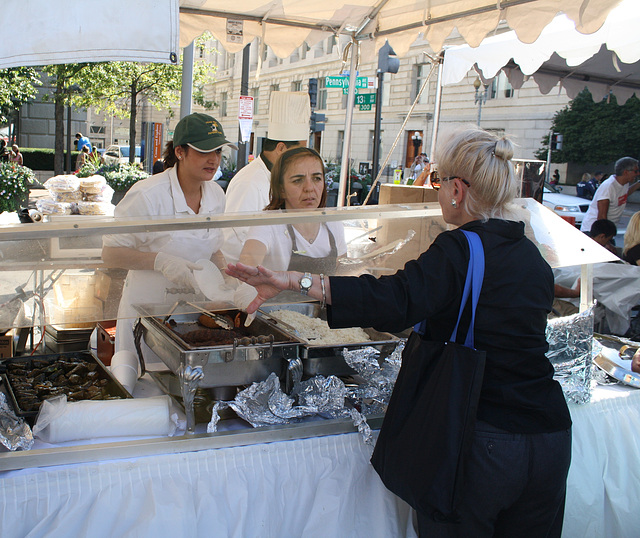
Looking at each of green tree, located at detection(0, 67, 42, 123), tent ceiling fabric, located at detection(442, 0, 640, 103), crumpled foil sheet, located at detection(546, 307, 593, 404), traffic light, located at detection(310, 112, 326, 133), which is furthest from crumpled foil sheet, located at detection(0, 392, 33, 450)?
green tree, located at detection(0, 67, 42, 123)

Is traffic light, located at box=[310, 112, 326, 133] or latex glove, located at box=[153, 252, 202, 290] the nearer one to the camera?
latex glove, located at box=[153, 252, 202, 290]

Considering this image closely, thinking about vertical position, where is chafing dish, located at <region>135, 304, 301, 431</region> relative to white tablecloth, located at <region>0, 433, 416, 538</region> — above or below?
above

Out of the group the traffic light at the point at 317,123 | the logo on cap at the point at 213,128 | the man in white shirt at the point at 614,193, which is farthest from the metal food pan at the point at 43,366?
the traffic light at the point at 317,123

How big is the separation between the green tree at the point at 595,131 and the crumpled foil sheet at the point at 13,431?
23523 millimetres

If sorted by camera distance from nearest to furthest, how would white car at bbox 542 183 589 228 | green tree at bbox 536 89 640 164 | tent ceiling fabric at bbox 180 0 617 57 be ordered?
1. tent ceiling fabric at bbox 180 0 617 57
2. white car at bbox 542 183 589 228
3. green tree at bbox 536 89 640 164

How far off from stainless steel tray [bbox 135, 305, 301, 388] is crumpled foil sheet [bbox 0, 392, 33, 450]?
0.45 m

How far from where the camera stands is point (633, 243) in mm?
4664

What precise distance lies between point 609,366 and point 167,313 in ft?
6.33

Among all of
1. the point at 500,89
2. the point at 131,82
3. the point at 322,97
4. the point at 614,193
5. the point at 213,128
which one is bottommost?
the point at 614,193

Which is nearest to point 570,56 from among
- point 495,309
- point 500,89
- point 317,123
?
point 495,309

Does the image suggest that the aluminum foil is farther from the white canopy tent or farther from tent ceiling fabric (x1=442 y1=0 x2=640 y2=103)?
tent ceiling fabric (x1=442 y1=0 x2=640 y2=103)

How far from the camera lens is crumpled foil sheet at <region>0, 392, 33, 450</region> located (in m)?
1.64

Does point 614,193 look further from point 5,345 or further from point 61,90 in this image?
point 61,90

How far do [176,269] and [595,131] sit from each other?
2605 centimetres
